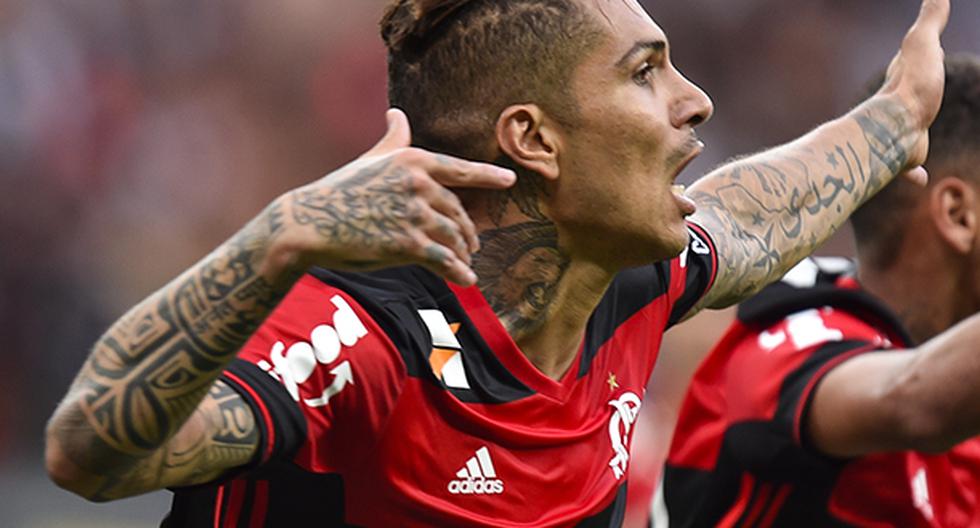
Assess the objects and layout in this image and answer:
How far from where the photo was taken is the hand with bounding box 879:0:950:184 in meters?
3.38

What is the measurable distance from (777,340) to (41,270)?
387 cm

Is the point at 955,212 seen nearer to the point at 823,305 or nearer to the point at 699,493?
the point at 823,305

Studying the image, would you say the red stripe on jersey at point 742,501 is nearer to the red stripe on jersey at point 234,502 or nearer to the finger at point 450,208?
the red stripe on jersey at point 234,502

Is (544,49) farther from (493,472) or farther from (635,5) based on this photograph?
(493,472)

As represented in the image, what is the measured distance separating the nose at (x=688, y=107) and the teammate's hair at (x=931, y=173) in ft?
4.52

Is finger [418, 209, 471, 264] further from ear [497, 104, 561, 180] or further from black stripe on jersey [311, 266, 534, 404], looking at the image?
ear [497, 104, 561, 180]

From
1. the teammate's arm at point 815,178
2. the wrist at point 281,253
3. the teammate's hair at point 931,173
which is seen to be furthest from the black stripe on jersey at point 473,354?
the teammate's hair at point 931,173

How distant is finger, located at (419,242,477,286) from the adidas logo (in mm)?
646

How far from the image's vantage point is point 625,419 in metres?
2.95

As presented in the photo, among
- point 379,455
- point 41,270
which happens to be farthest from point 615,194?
point 41,270

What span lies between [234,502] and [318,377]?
0.31m

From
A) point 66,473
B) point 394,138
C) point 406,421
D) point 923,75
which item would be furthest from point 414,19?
point 923,75

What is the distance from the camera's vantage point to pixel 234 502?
2463 millimetres

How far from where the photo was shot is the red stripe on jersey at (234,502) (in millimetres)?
2455
